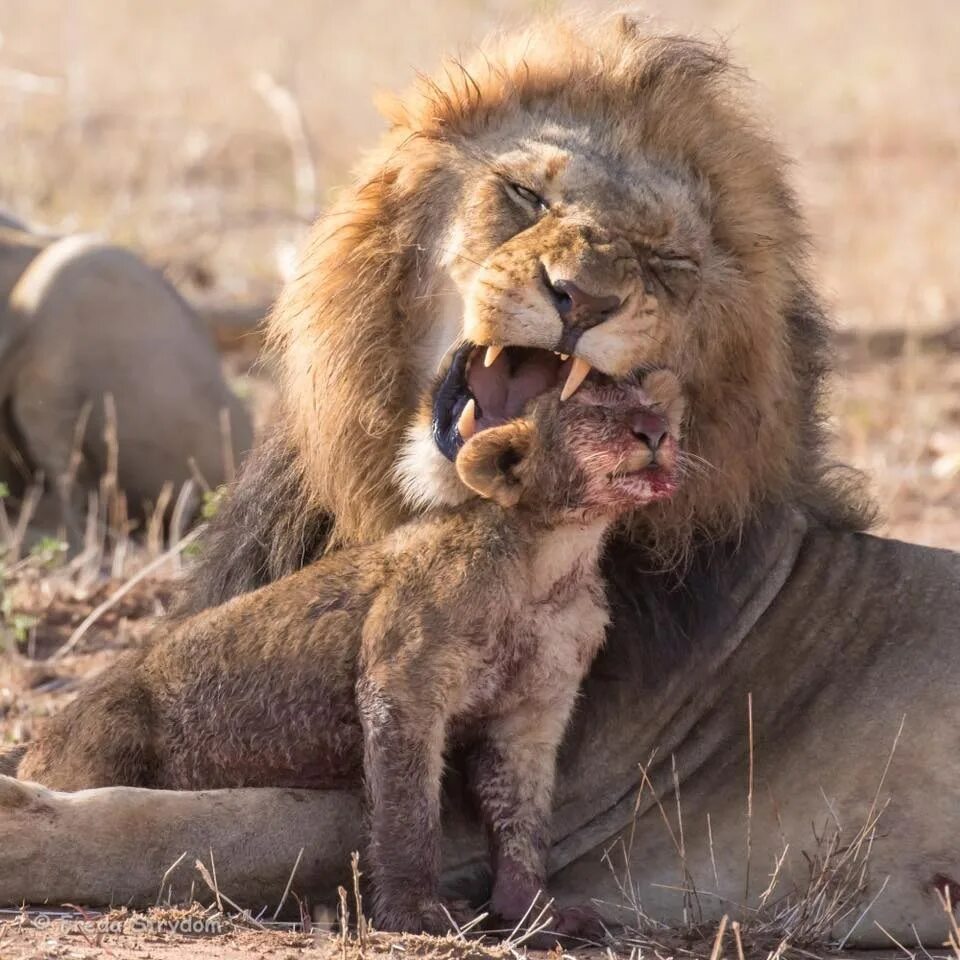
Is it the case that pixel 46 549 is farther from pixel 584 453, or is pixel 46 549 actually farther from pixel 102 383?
pixel 584 453

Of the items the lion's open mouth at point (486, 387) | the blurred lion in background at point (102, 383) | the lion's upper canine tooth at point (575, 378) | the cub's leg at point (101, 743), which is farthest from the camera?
the blurred lion in background at point (102, 383)

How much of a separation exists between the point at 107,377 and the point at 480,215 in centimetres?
395

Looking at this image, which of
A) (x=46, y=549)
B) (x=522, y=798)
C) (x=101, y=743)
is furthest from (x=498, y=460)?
(x=46, y=549)

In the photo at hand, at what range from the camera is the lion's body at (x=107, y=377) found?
279 inches

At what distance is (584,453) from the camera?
3168 millimetres

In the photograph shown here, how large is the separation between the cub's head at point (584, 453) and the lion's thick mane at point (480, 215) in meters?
0.29

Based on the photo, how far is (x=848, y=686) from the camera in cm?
380

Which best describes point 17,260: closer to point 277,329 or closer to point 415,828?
point 277,329

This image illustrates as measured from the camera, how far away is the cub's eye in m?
3.42

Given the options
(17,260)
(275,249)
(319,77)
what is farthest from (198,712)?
(319,77)

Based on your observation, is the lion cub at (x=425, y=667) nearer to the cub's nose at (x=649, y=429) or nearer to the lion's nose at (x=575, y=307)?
the cub's nose at (x=649, y=429)

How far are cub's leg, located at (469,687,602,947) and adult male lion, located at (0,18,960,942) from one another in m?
0.20

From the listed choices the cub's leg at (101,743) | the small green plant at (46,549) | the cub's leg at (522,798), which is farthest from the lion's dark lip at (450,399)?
the small green plant at (46,549)

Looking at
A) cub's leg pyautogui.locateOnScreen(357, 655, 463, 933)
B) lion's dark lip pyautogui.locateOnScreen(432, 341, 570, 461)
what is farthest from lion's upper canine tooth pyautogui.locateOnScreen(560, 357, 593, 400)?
cub's leg pyautogui.locateOnScreen(357, 655, 463, 933)
